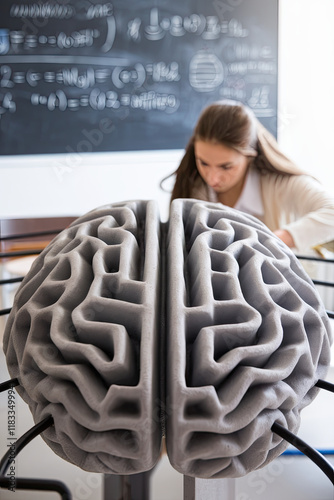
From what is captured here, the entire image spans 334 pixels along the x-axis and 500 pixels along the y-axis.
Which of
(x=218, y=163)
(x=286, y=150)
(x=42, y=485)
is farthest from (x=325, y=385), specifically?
(x=286, y=150)

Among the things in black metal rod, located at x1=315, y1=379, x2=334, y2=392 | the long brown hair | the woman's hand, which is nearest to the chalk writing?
the long brown hair

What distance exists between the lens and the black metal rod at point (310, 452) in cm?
35

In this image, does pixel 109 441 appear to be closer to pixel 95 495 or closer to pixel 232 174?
pixel 95 495

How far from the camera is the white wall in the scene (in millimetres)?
2418

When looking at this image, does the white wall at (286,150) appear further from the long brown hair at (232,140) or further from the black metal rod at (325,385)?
the black metal rod at (325,385)

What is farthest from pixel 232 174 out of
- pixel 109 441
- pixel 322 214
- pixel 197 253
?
pixel 109 441

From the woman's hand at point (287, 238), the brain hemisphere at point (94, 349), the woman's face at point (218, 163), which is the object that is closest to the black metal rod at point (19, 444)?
the brain hemisphere at point (94, 349)

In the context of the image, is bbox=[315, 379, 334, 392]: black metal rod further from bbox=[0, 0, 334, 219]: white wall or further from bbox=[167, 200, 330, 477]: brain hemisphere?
bbox=[0, 0, 334, 219]: white wall

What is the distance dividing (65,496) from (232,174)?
1.11 metres

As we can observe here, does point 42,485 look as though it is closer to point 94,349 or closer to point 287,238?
point 94,349

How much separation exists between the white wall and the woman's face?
1088mm

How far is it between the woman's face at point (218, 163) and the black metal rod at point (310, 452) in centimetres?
104

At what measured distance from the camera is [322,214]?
131 centimetres

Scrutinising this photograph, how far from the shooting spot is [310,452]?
36 cm
